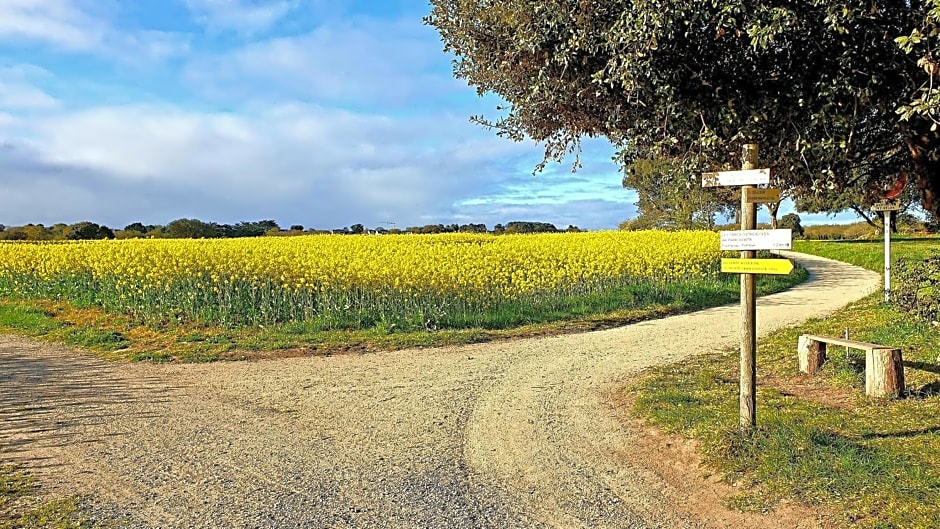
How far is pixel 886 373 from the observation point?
7457mm

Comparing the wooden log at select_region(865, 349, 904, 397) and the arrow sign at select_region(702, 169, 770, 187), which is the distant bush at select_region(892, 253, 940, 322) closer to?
the wooden log at select_region(865, 349, 904, 397)

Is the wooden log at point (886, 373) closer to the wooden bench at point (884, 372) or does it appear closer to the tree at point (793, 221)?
the wooden bench at point (884, 372)

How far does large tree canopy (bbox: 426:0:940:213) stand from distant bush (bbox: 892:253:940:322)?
1733mm

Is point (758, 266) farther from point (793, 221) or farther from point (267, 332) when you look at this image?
point (793, 221)

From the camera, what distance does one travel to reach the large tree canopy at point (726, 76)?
16.5ft

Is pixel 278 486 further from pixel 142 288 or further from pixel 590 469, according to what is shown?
pixel 142 288

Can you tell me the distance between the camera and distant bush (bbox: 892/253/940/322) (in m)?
7.78

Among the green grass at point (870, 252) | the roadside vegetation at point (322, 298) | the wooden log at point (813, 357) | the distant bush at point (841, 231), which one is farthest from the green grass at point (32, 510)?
the distant bush at point (841, 231)

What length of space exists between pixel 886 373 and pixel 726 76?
3792 mm

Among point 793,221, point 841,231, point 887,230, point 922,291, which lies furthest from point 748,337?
point 841,231

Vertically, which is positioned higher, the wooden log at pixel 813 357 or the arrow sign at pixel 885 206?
the arrow sign at pixel 885 206

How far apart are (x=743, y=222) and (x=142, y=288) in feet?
43.5

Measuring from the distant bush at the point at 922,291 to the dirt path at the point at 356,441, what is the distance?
3.04m

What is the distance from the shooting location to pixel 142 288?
51.4 ft
